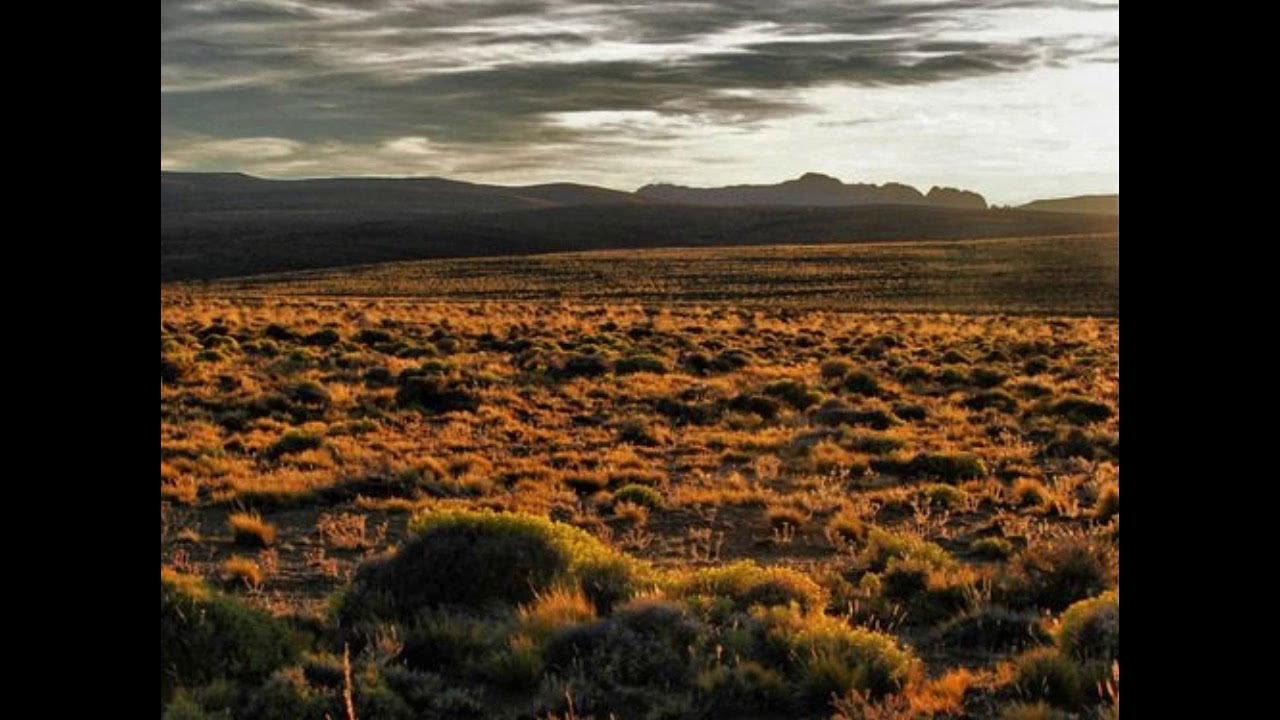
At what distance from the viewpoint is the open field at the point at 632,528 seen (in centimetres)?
736

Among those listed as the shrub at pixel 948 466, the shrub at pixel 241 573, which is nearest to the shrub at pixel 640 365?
the shrub at pixel 948 466

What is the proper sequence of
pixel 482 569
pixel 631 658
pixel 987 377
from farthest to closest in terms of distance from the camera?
pixel 987 377
pixel 482 569
pixel 631 658

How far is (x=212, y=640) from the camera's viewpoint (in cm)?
763

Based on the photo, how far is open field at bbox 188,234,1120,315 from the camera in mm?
75250

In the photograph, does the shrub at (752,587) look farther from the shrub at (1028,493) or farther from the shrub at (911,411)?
the shrub at (911,411)

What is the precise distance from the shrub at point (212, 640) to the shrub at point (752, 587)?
306 cm

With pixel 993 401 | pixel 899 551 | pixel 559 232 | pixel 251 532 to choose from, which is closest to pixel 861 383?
pixel 993 401

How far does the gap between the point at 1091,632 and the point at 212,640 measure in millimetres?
5648

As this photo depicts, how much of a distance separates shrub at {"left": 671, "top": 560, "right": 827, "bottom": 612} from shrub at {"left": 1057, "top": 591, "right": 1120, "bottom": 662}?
1729 mm

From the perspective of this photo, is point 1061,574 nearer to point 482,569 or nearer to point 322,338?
point 482,569

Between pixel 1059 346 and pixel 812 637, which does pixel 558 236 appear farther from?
pixel 812 637
